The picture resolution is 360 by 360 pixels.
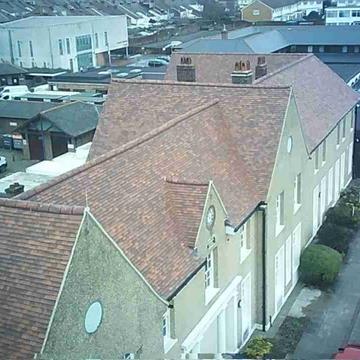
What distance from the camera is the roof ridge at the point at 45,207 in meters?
14.5

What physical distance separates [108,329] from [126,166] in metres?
7.73

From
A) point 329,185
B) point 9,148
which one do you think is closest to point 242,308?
point 329,185

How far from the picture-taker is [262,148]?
2733cm

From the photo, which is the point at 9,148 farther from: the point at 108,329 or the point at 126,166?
the point at 108,329

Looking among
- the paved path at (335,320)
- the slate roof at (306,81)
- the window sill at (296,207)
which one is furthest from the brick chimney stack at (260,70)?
the paved path at (335,320)

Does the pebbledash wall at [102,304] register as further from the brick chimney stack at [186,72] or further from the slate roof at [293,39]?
the slate roof at [293,39]

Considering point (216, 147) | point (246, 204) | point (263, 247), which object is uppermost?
point (216, 147)

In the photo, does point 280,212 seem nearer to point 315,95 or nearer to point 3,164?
point 315,95

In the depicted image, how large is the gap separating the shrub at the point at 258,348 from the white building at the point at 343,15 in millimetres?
99478

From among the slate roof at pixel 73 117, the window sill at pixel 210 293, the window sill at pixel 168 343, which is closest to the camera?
the window sill at pixel 168 343

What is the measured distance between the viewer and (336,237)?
115 ft

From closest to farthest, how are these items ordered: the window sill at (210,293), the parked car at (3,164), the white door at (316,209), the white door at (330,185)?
the window sill at (210,293), the white door at (316,209), the white door at (330,185), the parked car at (3,164)

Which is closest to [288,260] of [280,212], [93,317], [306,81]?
[280,212]

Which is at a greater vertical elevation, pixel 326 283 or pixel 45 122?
pixel 45 122
